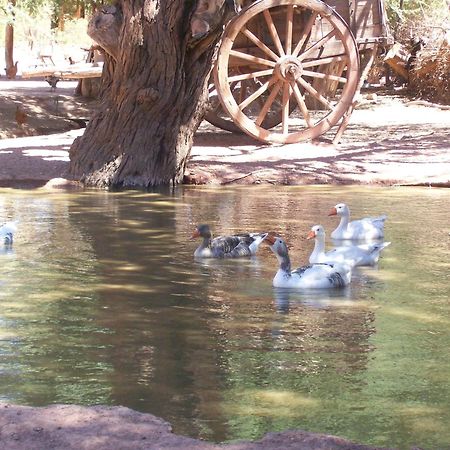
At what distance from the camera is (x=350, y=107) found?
1819cm

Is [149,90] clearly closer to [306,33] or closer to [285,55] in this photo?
[285,55]

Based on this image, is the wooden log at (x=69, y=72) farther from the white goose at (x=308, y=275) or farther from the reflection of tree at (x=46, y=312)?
the white goose at (x=308, y=275)

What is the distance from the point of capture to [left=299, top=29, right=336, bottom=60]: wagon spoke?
17.5 metres

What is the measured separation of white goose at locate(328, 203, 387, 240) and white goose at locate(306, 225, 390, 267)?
0.77 meters

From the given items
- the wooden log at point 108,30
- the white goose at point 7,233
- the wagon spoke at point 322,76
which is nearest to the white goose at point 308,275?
the white goose at point 7,233

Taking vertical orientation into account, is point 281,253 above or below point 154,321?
above

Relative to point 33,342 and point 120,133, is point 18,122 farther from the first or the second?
point 33,342

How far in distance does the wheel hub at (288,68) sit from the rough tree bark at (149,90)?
6.92 ft

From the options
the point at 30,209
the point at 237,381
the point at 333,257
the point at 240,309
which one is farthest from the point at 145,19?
the point at 237,381

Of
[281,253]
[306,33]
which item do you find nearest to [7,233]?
[281,253]

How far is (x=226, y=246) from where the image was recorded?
973 cm

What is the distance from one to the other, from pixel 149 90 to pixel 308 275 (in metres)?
7.11

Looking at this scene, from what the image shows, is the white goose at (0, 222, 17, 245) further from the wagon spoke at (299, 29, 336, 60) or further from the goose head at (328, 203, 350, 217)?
the wagon spoke at (299, 29, 336, 60)

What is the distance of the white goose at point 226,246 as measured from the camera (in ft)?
31.8
